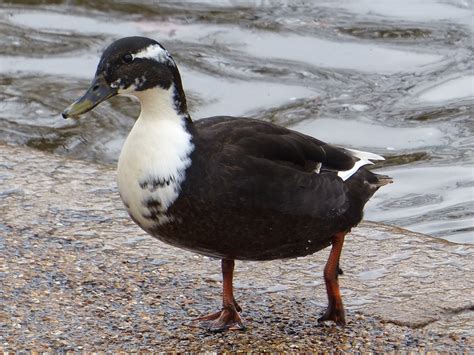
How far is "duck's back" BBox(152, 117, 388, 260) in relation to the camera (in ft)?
16.0

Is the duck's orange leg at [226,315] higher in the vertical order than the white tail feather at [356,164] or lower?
lower

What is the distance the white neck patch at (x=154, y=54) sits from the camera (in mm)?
5090

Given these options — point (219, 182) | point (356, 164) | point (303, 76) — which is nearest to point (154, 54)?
point (219, 182)

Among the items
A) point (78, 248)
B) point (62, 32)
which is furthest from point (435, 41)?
point (78, 248)

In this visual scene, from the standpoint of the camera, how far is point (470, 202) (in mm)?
7816

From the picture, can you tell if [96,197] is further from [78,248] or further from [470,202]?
[470,202]

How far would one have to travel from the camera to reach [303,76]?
9766 mm

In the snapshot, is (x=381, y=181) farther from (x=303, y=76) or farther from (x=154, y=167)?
(x=303, y=76)

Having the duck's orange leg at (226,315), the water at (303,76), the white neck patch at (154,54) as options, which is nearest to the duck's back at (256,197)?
the duck's orange leg at (226,315)

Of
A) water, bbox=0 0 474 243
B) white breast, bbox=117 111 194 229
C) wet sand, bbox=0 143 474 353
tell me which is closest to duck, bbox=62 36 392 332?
white breast, bbox=117 111 194 229

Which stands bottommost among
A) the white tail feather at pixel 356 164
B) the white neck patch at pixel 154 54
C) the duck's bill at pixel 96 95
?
the white tail feather at pixel 356 164

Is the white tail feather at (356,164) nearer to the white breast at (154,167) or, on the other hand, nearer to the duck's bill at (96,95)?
the white breast at (154,167)

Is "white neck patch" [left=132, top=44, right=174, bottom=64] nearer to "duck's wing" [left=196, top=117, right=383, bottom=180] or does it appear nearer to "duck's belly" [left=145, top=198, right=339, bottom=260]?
"duck's wing" [left=196, top=117, right=383, bottom=180]

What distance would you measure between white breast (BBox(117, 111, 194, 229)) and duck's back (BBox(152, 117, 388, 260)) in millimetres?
39
